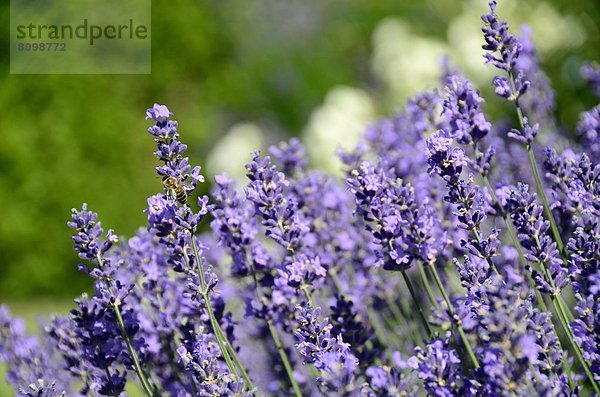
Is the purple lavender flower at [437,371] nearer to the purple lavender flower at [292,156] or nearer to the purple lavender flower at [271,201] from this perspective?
the purple lavender flower at [271,201]

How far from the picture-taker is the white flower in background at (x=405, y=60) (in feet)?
25.9

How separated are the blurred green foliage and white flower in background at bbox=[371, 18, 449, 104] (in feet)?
1.50

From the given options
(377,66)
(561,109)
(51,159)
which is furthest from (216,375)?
(51,159)

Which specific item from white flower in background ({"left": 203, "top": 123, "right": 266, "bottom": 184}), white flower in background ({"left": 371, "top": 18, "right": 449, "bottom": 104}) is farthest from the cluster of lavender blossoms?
white flower in background ({"left": 203, "top": 123, "right": 266, "bottom": 184})

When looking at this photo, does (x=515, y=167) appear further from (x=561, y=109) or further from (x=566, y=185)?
(x=561, y=109)

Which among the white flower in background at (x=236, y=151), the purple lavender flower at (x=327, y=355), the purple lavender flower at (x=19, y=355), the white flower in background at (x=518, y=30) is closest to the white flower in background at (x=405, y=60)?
the white flower in background at (x=518, y=30)

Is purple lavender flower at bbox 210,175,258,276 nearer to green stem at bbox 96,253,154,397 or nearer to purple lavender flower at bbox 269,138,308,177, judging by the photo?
green stem at bbox 96,253,154,397

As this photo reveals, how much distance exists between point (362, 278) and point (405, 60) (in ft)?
18.2

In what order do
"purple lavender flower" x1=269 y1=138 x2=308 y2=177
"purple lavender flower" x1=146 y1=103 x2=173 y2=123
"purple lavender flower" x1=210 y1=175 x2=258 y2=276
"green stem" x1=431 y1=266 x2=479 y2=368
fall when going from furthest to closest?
"purple lavender flower" x1=269 y1=138 x2=308 y2=177 < "purple lavender flower" x1=210 y1=175 x2=258 y2=276 < "purple lavender flower" x1=146 y1=103 x2=173 y2=123 < "green stem" x1=431 y1=266 x2=479 y2=368

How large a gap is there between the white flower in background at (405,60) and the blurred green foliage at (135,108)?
0.46 meters

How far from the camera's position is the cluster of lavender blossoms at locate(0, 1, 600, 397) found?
167cm

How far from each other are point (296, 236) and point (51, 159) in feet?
26.6

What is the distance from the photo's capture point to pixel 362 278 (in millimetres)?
2850

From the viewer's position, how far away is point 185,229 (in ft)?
6.20
